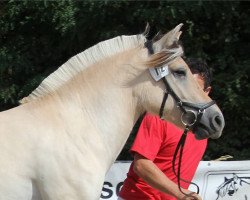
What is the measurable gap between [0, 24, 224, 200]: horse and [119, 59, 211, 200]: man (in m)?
0.29

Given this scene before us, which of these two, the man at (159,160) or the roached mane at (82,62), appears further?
the man at (159,160)

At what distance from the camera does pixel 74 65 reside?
9.87 ft

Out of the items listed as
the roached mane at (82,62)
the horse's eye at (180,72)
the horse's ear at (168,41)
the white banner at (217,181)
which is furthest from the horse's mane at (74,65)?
the white banner at (217,181)

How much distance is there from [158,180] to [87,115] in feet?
2.09

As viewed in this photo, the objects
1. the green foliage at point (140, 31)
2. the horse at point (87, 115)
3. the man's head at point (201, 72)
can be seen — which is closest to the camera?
the horse at point (87, 115)

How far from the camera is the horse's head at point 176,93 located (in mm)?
3025

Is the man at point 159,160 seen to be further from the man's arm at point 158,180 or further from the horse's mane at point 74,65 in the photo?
the horse's mane at point 74,65

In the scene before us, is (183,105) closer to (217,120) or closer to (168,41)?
(217,120)

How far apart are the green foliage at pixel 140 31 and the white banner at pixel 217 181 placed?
4.91ft

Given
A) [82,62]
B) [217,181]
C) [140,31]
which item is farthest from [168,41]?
[140,31]

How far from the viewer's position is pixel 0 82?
7.15 metres

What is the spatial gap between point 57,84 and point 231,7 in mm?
4087

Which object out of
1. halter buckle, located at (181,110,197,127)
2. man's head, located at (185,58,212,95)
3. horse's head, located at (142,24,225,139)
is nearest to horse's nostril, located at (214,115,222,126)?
horse's head, located at (142,24,225,139)

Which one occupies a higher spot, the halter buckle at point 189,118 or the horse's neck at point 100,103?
the horse's neck at point 100,103
